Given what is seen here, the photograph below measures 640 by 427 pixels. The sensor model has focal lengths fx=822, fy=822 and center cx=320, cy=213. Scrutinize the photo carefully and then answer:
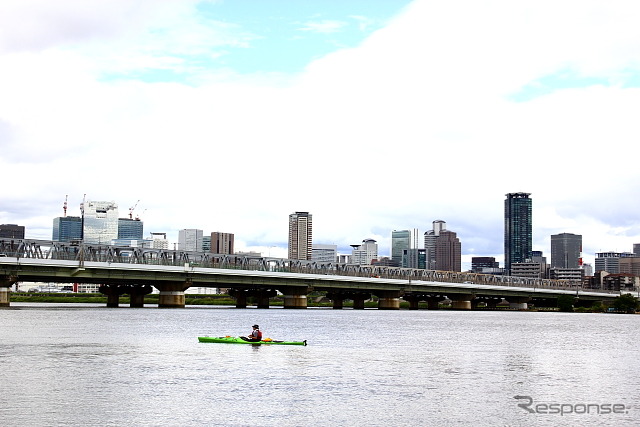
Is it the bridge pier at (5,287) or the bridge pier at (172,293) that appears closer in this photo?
the bridge pier at (5,287)

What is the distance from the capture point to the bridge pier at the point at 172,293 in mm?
183250

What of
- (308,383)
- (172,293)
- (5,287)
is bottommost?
(308,383)

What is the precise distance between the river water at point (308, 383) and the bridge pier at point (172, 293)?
97264mm

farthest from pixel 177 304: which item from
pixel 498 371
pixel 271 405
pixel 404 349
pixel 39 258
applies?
pixel 271 405

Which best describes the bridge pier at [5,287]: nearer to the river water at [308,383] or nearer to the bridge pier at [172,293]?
the bridge pier at [172,293]

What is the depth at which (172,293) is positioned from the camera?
607ft

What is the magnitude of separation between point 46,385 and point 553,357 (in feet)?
147

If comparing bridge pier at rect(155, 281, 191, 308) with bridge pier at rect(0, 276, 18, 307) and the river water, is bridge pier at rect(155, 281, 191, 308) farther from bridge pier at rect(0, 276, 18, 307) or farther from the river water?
the river water

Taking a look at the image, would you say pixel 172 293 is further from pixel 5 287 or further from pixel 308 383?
pixel 308 383

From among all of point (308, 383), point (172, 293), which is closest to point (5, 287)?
point (172, 293)

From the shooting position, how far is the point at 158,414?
38.3 metres

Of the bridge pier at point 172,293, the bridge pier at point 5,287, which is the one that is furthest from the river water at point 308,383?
the bridge pier at point 172,293

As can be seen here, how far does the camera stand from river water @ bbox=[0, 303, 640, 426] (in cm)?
3859

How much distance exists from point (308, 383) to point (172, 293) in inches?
5471
